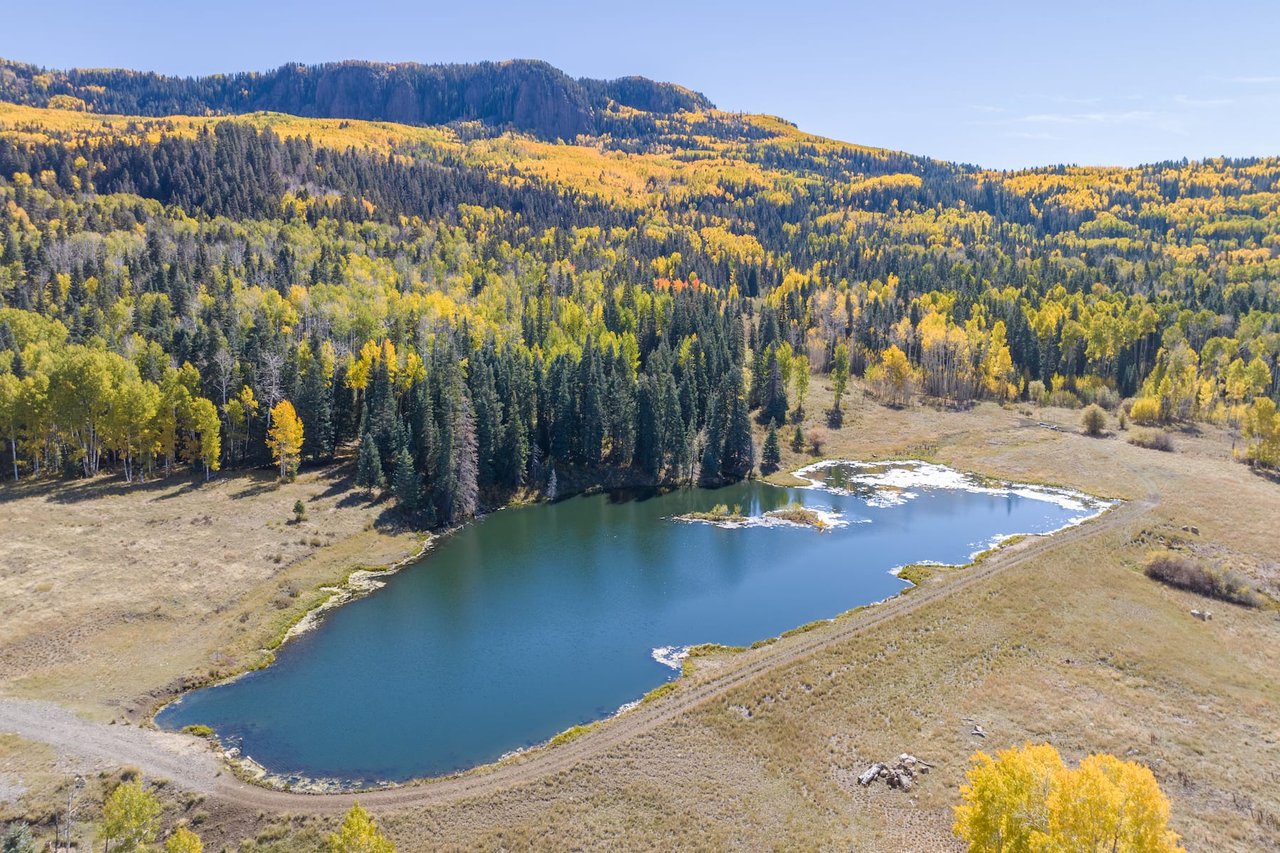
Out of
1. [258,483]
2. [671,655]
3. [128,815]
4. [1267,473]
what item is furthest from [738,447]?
[128,815]

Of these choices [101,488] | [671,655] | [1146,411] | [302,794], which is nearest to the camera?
[302,794]

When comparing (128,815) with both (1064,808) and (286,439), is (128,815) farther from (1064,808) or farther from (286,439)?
(286,439)

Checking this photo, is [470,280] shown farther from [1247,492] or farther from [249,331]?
[1247,492]

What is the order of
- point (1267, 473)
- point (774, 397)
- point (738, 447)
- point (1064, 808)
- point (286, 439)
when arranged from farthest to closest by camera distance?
point (774, 397) → point (738, 447) → point (1267, 473) → point (286, 439) → point (1064, 808)

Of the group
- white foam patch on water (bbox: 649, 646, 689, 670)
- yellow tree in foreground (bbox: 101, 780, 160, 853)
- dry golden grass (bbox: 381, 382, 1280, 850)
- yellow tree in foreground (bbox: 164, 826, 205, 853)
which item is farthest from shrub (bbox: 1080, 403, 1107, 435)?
yellow tree in foreground (bbox: 101, 780, 160, 853)

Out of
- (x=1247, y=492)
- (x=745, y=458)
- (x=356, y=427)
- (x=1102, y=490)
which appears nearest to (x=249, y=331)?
(x=356, y=427)

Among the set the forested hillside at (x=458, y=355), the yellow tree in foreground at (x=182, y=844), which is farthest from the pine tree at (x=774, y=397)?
the yellow tree in foreground at (x=182, y=844)

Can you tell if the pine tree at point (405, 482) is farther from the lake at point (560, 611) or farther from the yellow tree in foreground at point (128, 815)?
the yellow tree in foreground at point (128, 815)
